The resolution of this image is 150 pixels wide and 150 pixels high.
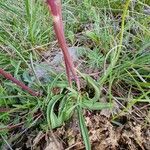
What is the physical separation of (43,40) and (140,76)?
1.45 ft

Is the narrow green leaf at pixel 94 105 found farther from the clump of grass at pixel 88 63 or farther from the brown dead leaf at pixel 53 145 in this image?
the brown dead leaf at pixel 53 145

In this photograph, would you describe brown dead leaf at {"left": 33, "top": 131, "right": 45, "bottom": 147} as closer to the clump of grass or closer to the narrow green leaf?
the clump of grass

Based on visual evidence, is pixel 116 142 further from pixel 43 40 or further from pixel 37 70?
pixel 43 40

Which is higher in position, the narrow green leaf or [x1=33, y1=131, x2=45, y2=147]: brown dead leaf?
the narrow green leaf

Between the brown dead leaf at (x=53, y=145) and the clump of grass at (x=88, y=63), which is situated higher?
the clump of grass at (x=88, y=63)

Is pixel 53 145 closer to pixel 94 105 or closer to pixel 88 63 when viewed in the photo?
pixel 94 105

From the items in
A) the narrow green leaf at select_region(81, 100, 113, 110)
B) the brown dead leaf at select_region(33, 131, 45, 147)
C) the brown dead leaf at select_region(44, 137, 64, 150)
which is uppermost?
the narrow green leaf at select_region(81, 100, 113, 110)

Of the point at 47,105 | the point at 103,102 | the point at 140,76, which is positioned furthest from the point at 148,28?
the point at 47,105

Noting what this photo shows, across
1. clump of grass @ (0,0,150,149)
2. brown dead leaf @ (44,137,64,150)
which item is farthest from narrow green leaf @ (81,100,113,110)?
brown dead leaf @ (44,137,64,150)

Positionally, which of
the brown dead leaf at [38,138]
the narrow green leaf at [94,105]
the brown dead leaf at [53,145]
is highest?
the narrow green leaf at [94,105]

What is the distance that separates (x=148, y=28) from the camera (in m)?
1.29

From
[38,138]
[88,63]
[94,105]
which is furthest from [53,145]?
[88,63]

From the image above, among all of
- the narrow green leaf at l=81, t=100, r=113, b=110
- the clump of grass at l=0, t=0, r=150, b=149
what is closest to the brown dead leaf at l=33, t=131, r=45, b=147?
the clump of grass at l=0, t=0, r=150, b=149

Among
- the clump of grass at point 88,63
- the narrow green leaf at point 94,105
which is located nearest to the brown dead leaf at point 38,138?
the clump of grass at point 88,63
